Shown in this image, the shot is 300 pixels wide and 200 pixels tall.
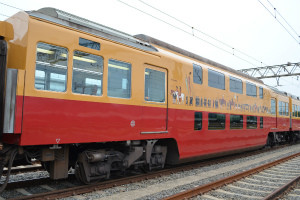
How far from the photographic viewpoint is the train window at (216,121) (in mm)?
8820

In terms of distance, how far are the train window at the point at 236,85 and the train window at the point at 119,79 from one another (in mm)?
5642

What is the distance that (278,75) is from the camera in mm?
28656

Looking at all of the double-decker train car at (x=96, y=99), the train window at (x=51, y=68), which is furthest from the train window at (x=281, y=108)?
the train window at (x=51, y=68)

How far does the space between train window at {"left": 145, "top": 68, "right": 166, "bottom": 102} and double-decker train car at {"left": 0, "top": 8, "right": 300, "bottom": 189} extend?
0.03m

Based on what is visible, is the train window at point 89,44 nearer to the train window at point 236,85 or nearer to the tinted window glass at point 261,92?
the train window at point 236,85

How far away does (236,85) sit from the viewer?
10703 millimetres

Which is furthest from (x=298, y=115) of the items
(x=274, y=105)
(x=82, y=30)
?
(x=82, y=30)

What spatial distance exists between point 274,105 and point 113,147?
449 inches

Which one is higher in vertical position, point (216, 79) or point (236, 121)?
point (216, 79)

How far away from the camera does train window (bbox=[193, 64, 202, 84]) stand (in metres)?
8.25

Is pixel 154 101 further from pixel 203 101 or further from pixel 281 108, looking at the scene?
pixel 281 108

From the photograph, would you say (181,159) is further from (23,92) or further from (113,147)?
(23,92)

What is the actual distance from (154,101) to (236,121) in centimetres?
508

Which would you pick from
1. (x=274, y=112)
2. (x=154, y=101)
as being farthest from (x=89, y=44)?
(x=274, y=112)
